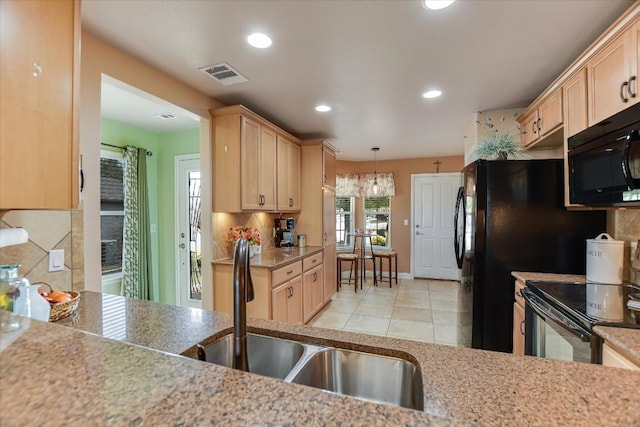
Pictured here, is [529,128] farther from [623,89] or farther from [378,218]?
[378,218]

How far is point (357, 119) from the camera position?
12.0 ft

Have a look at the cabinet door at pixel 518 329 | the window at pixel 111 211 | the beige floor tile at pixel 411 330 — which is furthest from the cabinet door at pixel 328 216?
the window at pixel 111 211

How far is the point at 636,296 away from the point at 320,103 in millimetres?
2766

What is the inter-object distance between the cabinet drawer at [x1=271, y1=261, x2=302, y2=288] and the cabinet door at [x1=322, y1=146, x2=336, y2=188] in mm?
1441

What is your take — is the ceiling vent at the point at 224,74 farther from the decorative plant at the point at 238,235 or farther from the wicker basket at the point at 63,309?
the wicker basket at the point at 63,309

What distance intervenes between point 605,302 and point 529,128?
1.87m

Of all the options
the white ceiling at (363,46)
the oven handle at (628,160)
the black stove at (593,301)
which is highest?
the white ceiling at (363,46)

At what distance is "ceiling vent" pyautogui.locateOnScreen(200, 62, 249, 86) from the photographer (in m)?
2.28

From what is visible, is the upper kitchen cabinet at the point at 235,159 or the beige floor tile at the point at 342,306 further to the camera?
the beige floor tile at the point at 342,306

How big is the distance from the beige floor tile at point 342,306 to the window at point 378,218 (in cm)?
229

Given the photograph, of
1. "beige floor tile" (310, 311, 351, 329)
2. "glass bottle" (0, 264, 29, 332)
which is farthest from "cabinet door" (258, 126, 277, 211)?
"glass bottle" (0, 264, 29, 332)

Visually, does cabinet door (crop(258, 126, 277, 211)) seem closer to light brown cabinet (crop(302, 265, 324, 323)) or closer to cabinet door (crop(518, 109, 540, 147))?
light brown cabinet (crop(302, 265, 324, 323))

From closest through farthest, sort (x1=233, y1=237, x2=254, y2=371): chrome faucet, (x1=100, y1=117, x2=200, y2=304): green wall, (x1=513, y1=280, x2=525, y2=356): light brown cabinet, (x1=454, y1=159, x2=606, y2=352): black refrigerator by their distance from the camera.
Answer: (x1=233, y1=237, x2=254, y2=371): chrome faucet → (x1=513, y1=280, x2=525, y2=356): light brown cabinet → (x1=454, y1=159, x2=606, y2=352): black refrigerator → (x1=100, y1=117, x2=200, y2=304): green wall

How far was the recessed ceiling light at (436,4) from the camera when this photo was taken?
1556 mm
